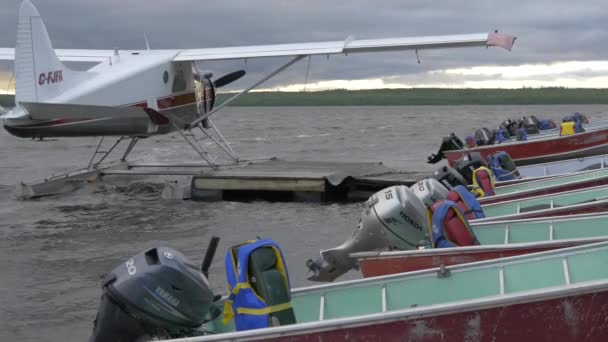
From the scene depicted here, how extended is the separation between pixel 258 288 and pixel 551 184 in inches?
269

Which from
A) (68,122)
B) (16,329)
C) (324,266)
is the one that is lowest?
(16,329)

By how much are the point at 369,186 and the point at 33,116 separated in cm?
609

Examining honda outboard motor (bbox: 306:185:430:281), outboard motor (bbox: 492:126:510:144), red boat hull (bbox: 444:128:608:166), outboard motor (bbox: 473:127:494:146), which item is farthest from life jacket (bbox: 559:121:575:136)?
honda outboard motor (bbox: 306:185:430:281)

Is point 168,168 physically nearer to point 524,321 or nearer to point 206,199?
point 206,199

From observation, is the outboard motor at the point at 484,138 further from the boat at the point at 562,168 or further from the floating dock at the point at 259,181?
the boat at the point at 562,168

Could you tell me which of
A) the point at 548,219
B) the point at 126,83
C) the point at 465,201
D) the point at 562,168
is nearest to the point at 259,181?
the point at 126,83

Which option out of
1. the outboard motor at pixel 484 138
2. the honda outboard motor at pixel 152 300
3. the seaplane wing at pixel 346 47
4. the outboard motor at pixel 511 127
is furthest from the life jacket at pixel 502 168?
the outboard motor at pixel 511 127

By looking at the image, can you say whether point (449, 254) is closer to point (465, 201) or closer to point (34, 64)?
point (465, 201)

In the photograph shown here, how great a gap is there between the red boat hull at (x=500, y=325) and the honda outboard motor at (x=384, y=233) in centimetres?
240

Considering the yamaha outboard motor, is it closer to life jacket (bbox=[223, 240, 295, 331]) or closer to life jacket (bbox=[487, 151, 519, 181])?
life jacket (bbox=[487, 151, 519, 181])

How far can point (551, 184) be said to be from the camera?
34.3 ft

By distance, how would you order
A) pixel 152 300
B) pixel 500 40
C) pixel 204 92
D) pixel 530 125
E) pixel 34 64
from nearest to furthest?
pixel 152 300 → pixel 34 64 → pixel 500 40 → pixel 204 92 → pixel 530 125

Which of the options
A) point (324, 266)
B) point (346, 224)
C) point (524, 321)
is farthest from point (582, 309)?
point (346, 224)

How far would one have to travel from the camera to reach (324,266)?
22.4ft
